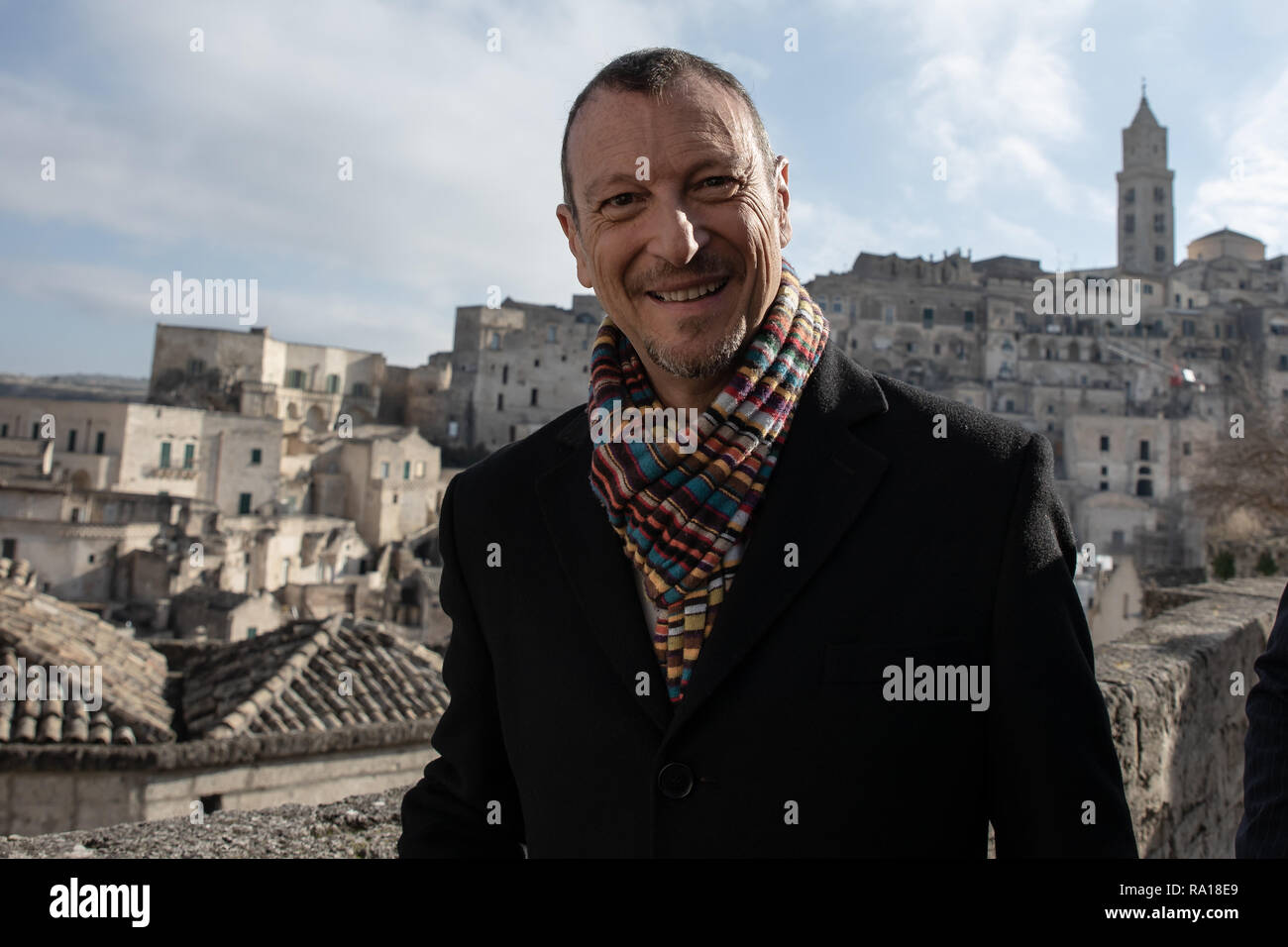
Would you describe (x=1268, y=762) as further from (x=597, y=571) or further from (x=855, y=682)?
(x=597, y=571)

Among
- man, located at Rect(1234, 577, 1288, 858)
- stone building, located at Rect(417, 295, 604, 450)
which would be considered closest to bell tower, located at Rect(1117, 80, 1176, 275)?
stone building, located at Rect(417, 295, 604, 450)

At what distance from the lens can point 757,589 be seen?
74.8 inches

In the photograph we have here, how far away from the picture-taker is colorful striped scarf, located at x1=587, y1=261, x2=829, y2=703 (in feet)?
6.40

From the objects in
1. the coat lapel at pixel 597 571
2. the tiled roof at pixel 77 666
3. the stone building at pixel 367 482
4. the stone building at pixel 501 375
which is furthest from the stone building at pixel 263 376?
the coat lapel at pixel 597 571

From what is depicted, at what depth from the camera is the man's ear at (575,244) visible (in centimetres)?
217

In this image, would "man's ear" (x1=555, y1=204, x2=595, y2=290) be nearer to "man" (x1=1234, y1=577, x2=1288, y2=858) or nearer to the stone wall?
"man" (x1=1234, y1=577, x2=1288, y2=858)

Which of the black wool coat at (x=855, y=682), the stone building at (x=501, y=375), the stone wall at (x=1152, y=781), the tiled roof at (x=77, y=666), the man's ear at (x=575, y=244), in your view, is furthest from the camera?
the stone building at (x=501, y=375)

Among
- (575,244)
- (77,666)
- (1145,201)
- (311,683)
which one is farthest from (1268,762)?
(1145,201)

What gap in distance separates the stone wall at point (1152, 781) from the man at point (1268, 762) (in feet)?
6.08

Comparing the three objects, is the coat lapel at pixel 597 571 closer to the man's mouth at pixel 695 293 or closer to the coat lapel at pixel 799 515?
the coat lapel at pixel 799 515

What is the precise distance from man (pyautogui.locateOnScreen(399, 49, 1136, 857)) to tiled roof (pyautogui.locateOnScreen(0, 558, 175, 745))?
6.56 meters
